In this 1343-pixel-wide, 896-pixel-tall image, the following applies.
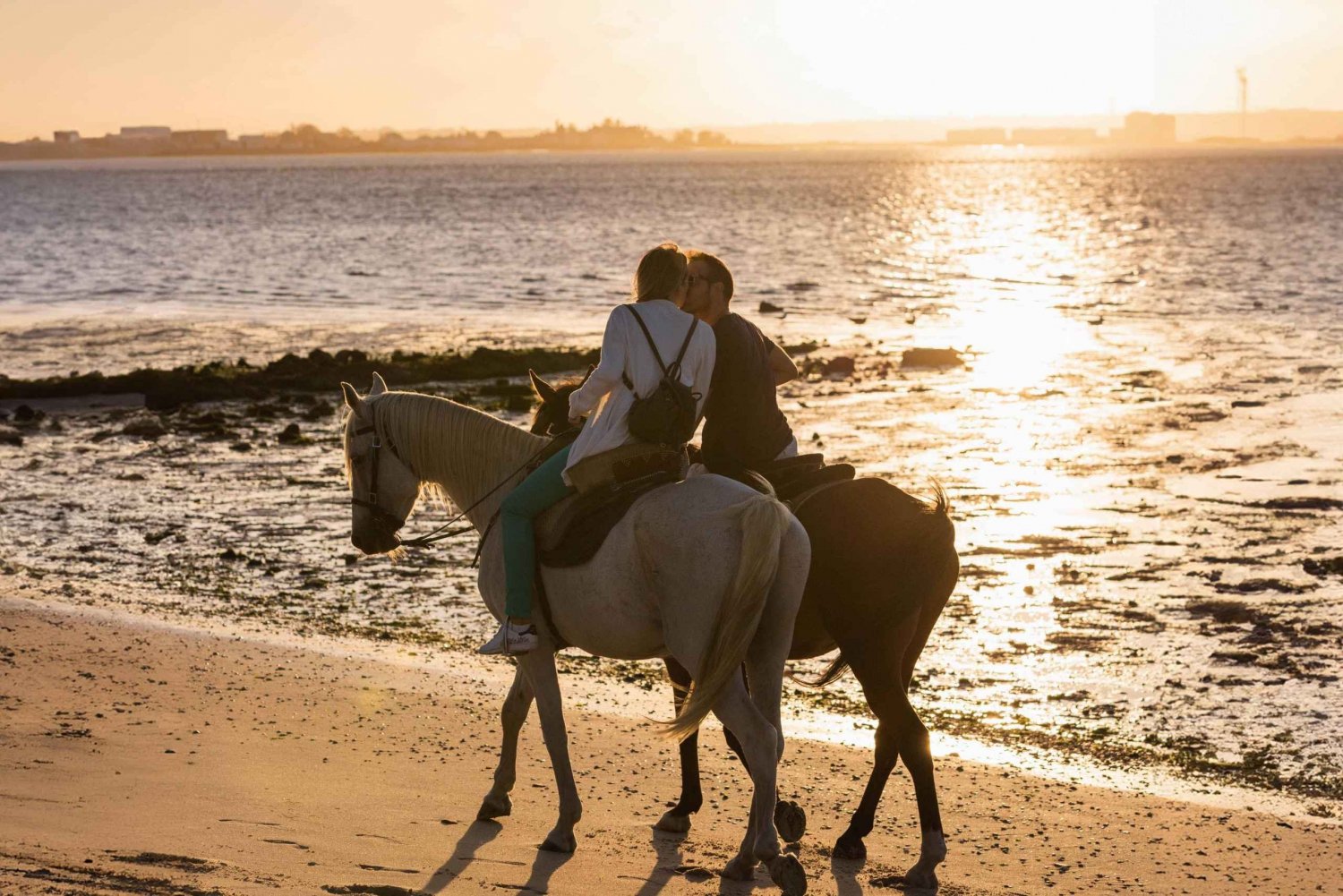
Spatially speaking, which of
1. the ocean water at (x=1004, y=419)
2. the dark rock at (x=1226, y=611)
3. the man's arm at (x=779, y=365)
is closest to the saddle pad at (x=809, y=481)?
the man's arm at (x=779, y=365)

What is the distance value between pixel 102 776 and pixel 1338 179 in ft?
500

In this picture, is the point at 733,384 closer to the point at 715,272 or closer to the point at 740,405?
the point at 740,405

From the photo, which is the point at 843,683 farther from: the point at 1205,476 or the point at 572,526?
the point at 1205,476

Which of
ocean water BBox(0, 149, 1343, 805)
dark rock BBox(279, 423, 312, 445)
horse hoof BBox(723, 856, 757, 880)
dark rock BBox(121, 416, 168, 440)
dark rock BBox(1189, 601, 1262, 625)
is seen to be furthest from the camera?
dark rock BBox(121, 416, 168, 440)

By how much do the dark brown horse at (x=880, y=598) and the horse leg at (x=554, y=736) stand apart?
0.62 metres

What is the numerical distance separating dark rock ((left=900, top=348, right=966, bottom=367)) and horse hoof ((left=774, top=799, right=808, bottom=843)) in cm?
2078

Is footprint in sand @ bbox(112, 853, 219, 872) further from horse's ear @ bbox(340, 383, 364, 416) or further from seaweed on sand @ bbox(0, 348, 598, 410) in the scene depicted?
seaweed on sand @ bbox(0, 348, 598, 410)

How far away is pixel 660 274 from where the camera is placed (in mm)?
6324

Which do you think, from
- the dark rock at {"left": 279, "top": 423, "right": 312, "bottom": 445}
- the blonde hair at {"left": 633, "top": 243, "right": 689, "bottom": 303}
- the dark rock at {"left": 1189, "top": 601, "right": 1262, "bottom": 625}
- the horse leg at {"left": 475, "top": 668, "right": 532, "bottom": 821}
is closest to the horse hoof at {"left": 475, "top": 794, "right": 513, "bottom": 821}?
the horse leg at {"left": 475, "top": 668, "right": 532, "bottom": 821}

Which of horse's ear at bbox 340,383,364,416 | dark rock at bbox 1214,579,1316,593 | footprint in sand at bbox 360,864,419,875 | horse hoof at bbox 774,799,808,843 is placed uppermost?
horse's ear at bbox 340,383,364,416

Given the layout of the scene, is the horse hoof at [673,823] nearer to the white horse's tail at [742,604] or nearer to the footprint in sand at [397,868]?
the white horse's tail at [742,604]

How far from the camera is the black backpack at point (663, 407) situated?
20.5 feet

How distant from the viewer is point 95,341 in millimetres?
33438

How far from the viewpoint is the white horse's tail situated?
19.8ft
